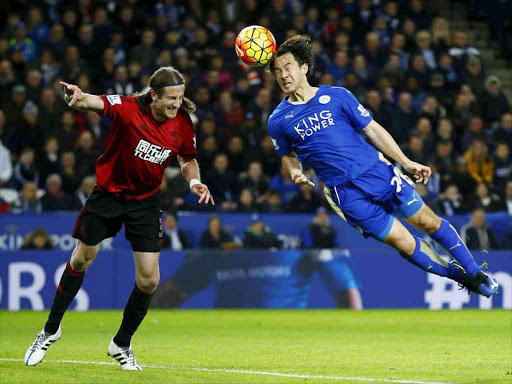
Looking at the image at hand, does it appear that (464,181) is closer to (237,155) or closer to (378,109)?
(378,109)

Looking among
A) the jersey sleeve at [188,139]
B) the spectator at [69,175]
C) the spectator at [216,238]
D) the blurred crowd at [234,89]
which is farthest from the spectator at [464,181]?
the jersey sleeve at [188,139]

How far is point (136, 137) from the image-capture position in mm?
7633

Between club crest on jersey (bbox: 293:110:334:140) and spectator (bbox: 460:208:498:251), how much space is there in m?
8.94

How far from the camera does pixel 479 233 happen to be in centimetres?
1639

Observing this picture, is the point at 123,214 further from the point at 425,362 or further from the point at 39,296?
the point at 39,296

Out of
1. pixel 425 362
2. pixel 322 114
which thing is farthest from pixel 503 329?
pixel 322 114

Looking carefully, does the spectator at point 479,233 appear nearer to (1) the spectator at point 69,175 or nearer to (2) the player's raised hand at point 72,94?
(1) the spectator at point 69,175

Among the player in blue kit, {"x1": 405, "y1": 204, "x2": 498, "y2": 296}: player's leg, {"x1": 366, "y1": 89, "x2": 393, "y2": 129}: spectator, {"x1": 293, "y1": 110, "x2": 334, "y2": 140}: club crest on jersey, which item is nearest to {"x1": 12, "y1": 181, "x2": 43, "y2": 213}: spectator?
{"x1": 366, "y1": 89, "x2": 393, "y2": 129}: spectator

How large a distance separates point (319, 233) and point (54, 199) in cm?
446

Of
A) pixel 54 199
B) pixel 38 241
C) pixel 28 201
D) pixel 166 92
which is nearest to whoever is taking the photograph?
pixel 166 92

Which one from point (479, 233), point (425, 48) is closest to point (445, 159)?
point (479, 233)

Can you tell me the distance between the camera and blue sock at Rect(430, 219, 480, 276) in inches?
305

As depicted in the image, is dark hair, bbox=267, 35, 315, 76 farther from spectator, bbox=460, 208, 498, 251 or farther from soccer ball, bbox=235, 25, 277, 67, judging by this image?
spectator, bbox=460, 208, 498, 251

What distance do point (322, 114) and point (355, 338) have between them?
379 centimetres
